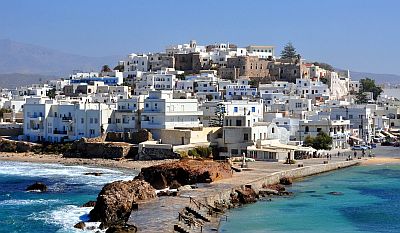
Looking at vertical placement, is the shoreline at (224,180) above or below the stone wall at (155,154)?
below

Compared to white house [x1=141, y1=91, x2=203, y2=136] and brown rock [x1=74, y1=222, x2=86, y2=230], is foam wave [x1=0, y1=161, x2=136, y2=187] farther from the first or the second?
brown rock [x1=74, y1=222, x2=86, y2=230]

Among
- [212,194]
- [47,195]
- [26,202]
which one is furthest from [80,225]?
[47,195]

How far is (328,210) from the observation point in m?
32.8

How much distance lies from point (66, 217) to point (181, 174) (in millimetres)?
8799

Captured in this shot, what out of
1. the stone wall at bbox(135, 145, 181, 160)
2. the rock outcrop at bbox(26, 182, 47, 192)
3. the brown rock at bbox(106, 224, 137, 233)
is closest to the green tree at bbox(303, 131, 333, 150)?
the stone wall at bbox(135, 145, 181, 160)

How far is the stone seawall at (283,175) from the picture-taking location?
3185 cm

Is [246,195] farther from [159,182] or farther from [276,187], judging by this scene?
[159,182]

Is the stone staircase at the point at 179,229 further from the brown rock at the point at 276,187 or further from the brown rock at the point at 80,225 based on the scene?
the brown rock at the point at 276,187

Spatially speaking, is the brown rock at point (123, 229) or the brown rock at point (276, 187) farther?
the brown rock at point (276, 187)

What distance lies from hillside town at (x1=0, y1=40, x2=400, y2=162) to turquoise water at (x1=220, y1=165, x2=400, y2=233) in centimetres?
788

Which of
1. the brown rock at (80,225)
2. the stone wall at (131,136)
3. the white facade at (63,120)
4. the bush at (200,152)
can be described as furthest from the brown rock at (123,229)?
the white facade at (63,120)

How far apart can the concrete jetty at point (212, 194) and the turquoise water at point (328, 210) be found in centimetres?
101

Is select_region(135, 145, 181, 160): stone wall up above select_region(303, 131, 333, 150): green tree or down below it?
below

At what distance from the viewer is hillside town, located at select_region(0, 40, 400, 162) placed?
51.6 m
